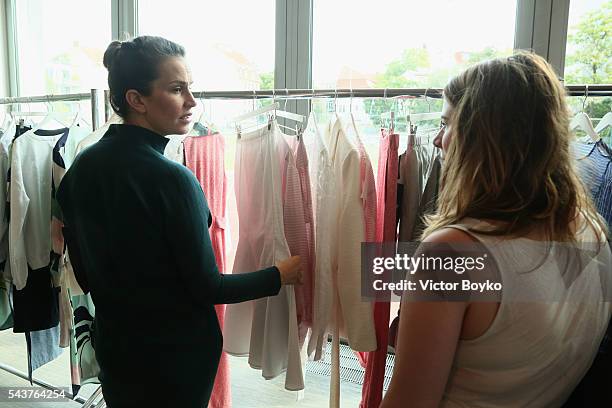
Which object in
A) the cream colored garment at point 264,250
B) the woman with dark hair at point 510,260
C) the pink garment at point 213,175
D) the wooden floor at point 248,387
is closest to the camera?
the woman with dark hair at point 510,260

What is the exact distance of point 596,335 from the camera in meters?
0.81

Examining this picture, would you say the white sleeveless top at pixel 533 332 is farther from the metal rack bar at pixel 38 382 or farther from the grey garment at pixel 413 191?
the metal rack bar at pixel 38 382

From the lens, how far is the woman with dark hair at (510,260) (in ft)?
2.38

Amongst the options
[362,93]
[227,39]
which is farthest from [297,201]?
[227,39]

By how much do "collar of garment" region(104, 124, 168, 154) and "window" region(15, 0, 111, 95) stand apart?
2427 millimetres

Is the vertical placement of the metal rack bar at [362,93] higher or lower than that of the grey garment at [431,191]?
higher

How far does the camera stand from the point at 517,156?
744 mm

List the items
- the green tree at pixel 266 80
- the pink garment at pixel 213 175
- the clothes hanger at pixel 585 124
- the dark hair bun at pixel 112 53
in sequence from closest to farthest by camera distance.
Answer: the dark hair bun at pixel 112 53
the clothes hanger at pixel 585 124
the pink garment at pixel 213 175
the green tree at pixel 266 80

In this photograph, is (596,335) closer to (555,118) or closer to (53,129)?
(555,118)

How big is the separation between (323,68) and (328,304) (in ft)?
5.16

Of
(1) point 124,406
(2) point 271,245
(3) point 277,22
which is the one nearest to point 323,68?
(3) point 277,22

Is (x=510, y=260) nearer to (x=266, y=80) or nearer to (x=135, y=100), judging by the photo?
(x=135, y=100)

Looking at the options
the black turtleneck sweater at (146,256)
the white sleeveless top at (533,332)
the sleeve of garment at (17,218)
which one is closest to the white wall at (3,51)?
the sleeve of garment at (17,218)

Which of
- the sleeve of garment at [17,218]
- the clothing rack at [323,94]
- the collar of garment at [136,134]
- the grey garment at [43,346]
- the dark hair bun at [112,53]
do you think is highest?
the dark hair bun at [112,53]
